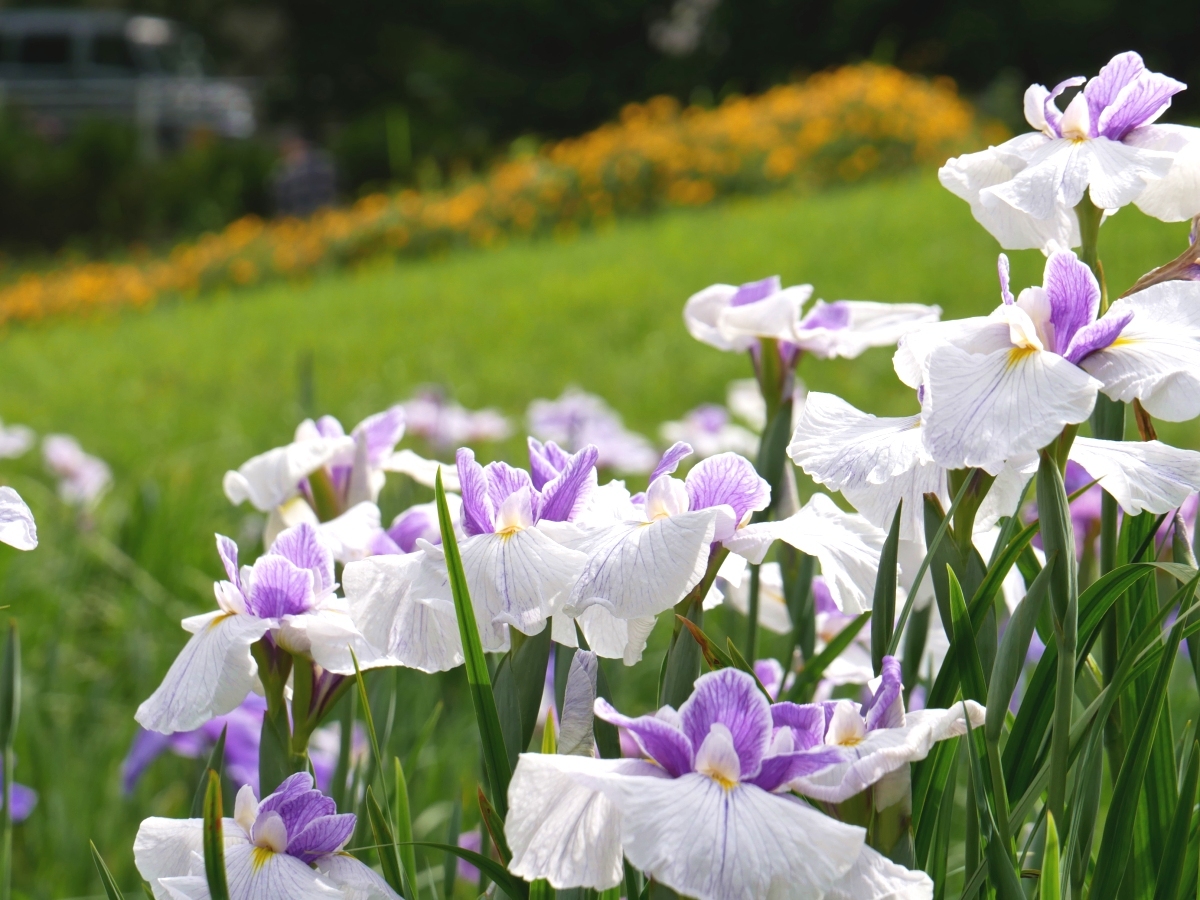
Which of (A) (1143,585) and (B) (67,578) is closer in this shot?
(A) (1143,585)

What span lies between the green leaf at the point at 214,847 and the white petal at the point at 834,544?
0.30 meters

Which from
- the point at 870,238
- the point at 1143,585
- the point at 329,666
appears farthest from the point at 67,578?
the point at 870,238

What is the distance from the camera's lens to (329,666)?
72cm

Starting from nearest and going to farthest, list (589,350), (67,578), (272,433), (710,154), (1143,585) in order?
(1143,585), (67,578), (272,433), (589,350), (710,154)

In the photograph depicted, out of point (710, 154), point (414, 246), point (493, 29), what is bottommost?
point (414, 246)

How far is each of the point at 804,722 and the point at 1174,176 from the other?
431 mm

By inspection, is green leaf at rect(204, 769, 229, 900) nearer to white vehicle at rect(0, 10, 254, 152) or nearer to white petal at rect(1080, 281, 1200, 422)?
white petal at rect(1080, 281, 1200, 422)

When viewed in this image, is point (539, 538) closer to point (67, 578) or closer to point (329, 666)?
point (329, 666)

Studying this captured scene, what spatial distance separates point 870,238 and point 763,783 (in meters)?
5.45

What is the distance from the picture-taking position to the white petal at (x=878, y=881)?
0.53 metres

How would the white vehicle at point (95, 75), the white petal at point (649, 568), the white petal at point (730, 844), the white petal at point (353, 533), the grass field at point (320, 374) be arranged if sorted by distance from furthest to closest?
the white vehicle at point (95, 75), the grass field at point (320, 374), the white petal at point (353, 533), the white petal at point (649, 568), the white petal at point (730, 844)

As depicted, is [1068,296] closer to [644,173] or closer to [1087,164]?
[1087,164]

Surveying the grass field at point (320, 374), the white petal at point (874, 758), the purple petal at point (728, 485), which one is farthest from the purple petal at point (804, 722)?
the grass field at point (320, 374)

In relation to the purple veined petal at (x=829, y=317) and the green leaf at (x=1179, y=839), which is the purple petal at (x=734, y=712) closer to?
the green leaf at (x=1179, y=839)
